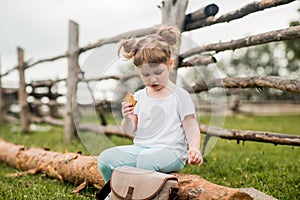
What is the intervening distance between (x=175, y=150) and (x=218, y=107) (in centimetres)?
37

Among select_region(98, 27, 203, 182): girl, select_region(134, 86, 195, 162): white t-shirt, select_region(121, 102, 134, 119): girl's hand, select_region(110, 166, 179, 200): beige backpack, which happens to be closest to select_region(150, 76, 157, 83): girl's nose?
select_region(98, 27, 203, 182): girl

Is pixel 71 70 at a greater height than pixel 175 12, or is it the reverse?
pixel 175 12

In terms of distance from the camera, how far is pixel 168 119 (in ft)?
7.86

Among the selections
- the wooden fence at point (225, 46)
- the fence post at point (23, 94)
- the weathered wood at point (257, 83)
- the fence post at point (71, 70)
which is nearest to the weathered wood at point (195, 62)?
the wooden fence at point (225, 46)

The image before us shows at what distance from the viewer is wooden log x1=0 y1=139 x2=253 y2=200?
7.44 ft

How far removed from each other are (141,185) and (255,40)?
6.41 feet

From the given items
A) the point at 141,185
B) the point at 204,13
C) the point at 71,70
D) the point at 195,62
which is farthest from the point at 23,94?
the point at 141,185

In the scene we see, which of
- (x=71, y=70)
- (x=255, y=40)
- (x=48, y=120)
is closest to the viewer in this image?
(x=255, y=40)

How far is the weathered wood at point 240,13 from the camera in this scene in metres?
3.40

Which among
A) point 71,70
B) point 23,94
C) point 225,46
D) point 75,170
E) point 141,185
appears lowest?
point 75,170

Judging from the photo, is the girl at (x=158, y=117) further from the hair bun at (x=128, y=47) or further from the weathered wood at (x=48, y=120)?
the weathered wood at (x=48, y=120)

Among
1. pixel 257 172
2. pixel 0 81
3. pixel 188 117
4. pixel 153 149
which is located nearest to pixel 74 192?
pixel 153 149

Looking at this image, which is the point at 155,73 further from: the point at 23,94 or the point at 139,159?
the point at 23,94

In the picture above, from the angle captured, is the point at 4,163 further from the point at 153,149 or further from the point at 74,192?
the point at 153,149
